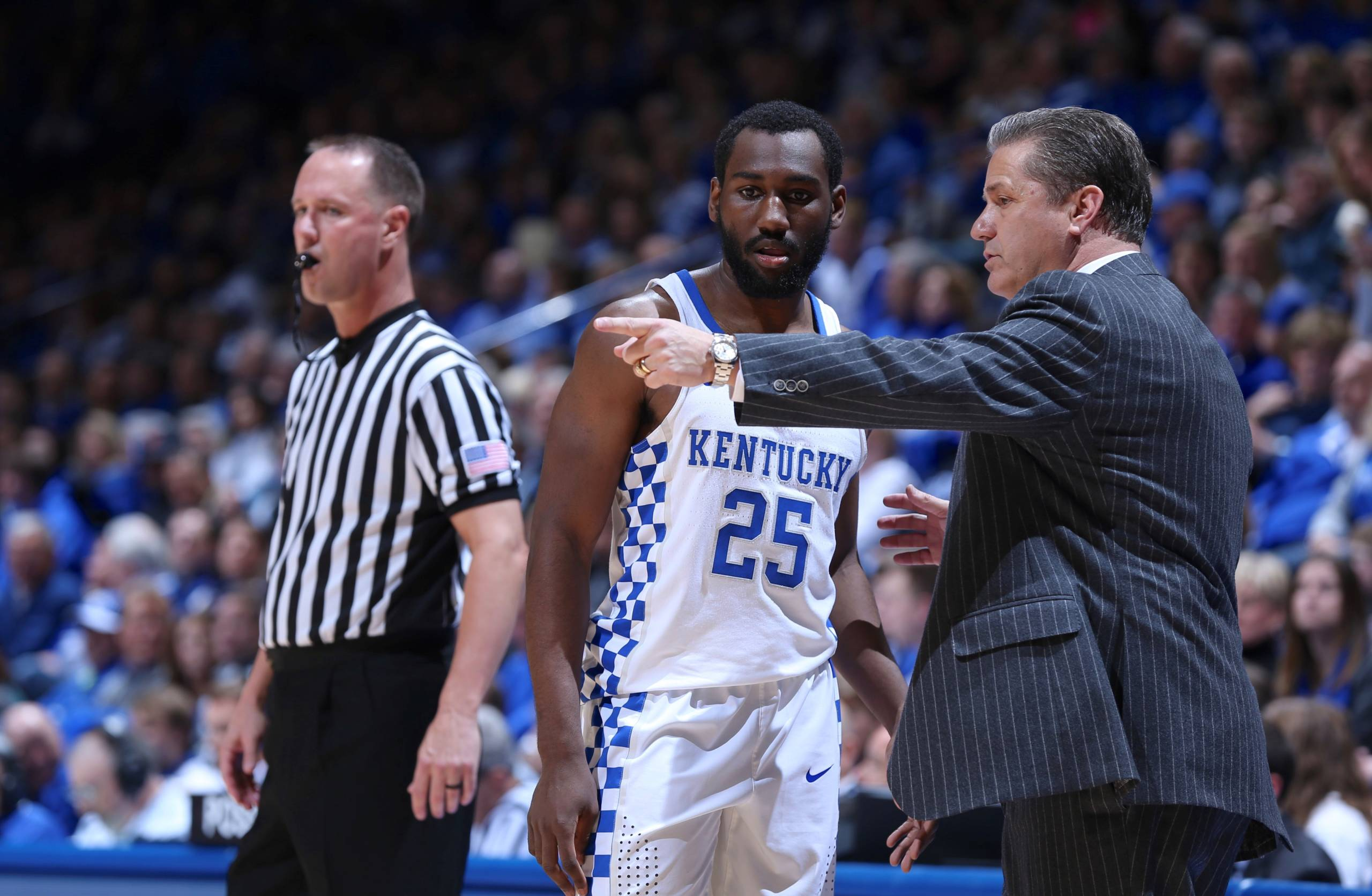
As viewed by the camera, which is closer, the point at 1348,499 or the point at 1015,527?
the point at 1015,527

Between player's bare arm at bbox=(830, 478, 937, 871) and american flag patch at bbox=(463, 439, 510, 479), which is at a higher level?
american flag patch at bbox=(463, 439, 510, 479)

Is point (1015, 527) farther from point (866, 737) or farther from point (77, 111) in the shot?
point (77, 111)

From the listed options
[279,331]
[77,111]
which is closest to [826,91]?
[279,331]

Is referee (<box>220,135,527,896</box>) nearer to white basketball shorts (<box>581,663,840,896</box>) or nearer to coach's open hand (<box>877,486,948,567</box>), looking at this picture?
white basketball shorts (<box>581,663,840,896</box>)

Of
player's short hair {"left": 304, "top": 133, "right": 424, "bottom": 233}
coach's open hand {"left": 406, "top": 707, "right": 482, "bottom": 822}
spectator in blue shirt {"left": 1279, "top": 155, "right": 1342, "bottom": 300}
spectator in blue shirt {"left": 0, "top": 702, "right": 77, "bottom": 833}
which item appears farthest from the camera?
spectator in blue shirt {"left": 1279, "top": 155, "right": 1342, "bottom": 300}

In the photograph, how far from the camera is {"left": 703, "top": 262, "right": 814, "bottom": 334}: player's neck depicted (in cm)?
263

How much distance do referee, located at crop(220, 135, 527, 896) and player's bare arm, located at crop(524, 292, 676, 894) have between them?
48cm

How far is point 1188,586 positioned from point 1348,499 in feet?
11.9

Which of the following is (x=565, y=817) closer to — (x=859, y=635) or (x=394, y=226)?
(x=859, y=635)

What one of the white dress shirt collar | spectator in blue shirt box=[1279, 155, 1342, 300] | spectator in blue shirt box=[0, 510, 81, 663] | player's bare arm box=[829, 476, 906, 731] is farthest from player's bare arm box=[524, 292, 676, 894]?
spectator in blue shirt box=[0, 510, 81, 663]

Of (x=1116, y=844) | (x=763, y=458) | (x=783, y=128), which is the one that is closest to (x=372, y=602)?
(x=763, y=458)

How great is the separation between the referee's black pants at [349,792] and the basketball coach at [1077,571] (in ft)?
3.71

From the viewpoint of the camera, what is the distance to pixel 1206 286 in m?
6.27

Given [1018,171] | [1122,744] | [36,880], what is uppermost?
[1018,171]
